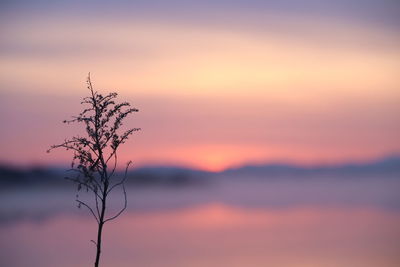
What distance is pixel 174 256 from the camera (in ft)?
86.0

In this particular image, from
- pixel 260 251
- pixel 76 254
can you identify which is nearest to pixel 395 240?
pixel 260 251

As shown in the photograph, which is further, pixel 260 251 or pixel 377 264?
pixel 260 251

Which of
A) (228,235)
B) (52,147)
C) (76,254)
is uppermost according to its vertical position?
(228,235)

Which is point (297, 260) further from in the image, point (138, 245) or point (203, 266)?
point (138, 245)

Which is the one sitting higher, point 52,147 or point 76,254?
point 76,254

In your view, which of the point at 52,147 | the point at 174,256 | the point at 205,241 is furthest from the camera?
the point at 205,241

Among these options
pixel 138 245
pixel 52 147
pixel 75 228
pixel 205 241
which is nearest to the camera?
pixel 52 147

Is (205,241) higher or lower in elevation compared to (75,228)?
lower

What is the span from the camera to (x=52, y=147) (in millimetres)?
12469

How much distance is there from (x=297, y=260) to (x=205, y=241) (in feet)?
26.0

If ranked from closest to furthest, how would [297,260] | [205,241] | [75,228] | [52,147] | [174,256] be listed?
1. [52,147]
2. [297,260]
3. [174,256]
4. [205,241]
5. [75,228]

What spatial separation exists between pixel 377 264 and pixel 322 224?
1910cm

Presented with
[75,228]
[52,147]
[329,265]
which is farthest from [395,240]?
[52,147]

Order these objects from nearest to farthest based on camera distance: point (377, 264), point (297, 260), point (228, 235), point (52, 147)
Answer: point (52, 147)
point (377, 264)
point (297, 260)
point (228, 235)
